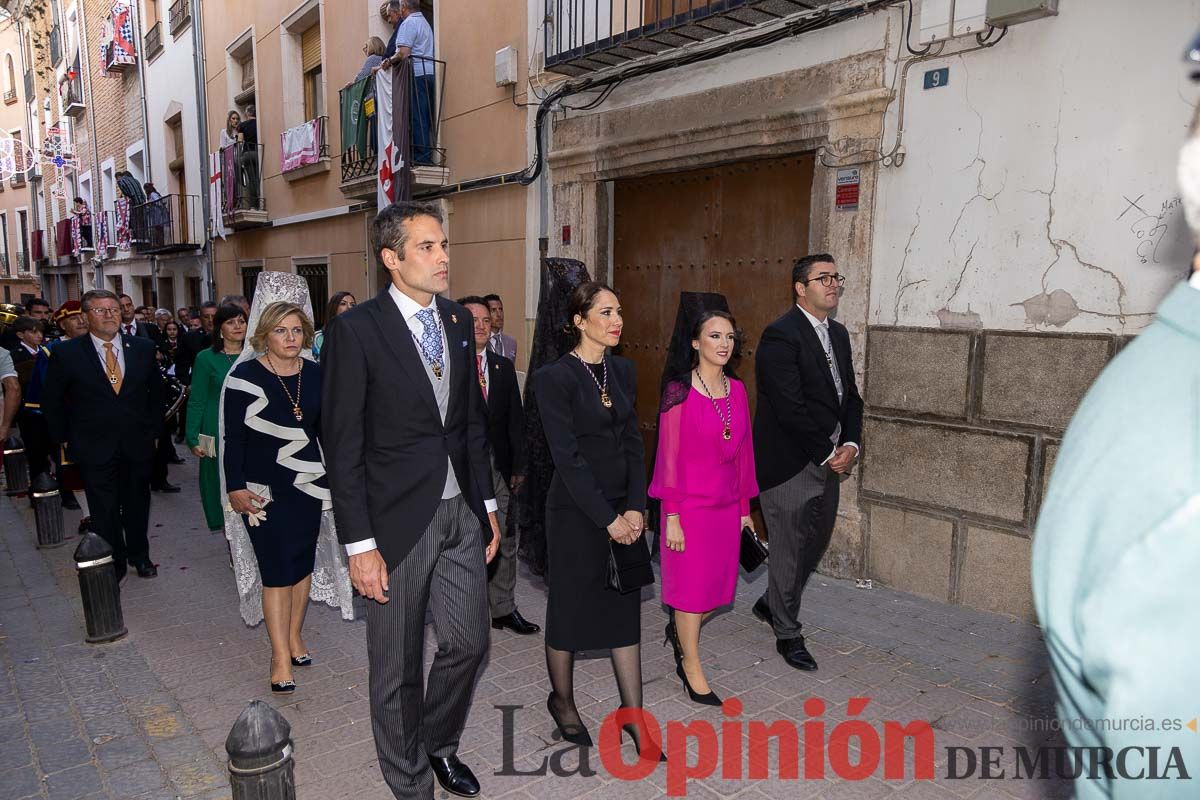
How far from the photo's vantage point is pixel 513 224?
8562 millimetres

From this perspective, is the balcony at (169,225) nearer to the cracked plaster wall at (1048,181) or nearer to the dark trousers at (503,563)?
the dark trousers at (503,563)

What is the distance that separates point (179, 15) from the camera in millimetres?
17781

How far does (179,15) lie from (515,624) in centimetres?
1886

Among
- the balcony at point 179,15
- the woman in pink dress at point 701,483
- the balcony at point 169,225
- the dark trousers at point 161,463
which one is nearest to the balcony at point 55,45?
the balcony at point 169,225

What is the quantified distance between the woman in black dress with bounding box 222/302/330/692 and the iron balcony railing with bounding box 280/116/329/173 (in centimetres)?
975

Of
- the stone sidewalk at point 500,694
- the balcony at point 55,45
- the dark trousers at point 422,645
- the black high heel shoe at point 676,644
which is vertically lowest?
the stone sidewalk at point 500,694

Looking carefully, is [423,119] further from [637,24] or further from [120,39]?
[120,39]

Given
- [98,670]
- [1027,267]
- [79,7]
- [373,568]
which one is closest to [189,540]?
[98,670]

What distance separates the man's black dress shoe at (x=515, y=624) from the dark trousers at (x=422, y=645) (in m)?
1.61

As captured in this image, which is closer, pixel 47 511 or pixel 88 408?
pixel 88 408

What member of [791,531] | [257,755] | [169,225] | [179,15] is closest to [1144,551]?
[257,755]

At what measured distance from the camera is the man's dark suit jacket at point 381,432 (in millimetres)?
2674

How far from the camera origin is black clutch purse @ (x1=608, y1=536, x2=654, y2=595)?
317cm

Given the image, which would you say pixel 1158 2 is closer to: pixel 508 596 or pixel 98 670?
pixel 508 596
